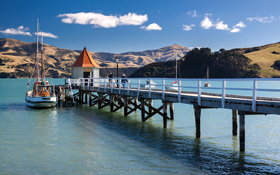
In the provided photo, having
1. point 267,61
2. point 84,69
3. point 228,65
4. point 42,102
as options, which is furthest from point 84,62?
point 267,61

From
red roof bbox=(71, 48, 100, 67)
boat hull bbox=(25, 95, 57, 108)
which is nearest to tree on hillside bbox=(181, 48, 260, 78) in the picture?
red roof bbox=(71, 48, 100, 67)

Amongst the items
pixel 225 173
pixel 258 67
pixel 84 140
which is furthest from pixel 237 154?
pixel 258 67

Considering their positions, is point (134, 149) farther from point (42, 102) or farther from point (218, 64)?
point (218, 64)

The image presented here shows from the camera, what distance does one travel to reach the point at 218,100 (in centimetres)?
1315

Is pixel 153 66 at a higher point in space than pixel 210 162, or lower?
higher

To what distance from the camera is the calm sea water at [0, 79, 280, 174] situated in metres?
11.3

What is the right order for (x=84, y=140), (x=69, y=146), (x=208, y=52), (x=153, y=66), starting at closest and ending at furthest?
(x=69, y=146)
(x=84, y=140)
(x=208, y=52)
(x=153, y=66)

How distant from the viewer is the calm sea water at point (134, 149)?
446 inches

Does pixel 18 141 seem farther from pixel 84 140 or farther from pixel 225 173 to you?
pixel 225 173

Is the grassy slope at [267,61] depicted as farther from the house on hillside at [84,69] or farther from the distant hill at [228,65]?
the house on hillside at [84,69]

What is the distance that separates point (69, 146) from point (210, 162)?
7.78 metres

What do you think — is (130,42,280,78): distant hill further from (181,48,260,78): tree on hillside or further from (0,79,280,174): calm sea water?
(0,79,280,174): calm sea water

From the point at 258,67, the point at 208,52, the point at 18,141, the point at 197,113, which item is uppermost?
the point at 208,52

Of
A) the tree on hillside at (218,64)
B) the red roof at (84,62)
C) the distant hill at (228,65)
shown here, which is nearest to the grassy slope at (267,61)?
the distant hill at (228,65)
